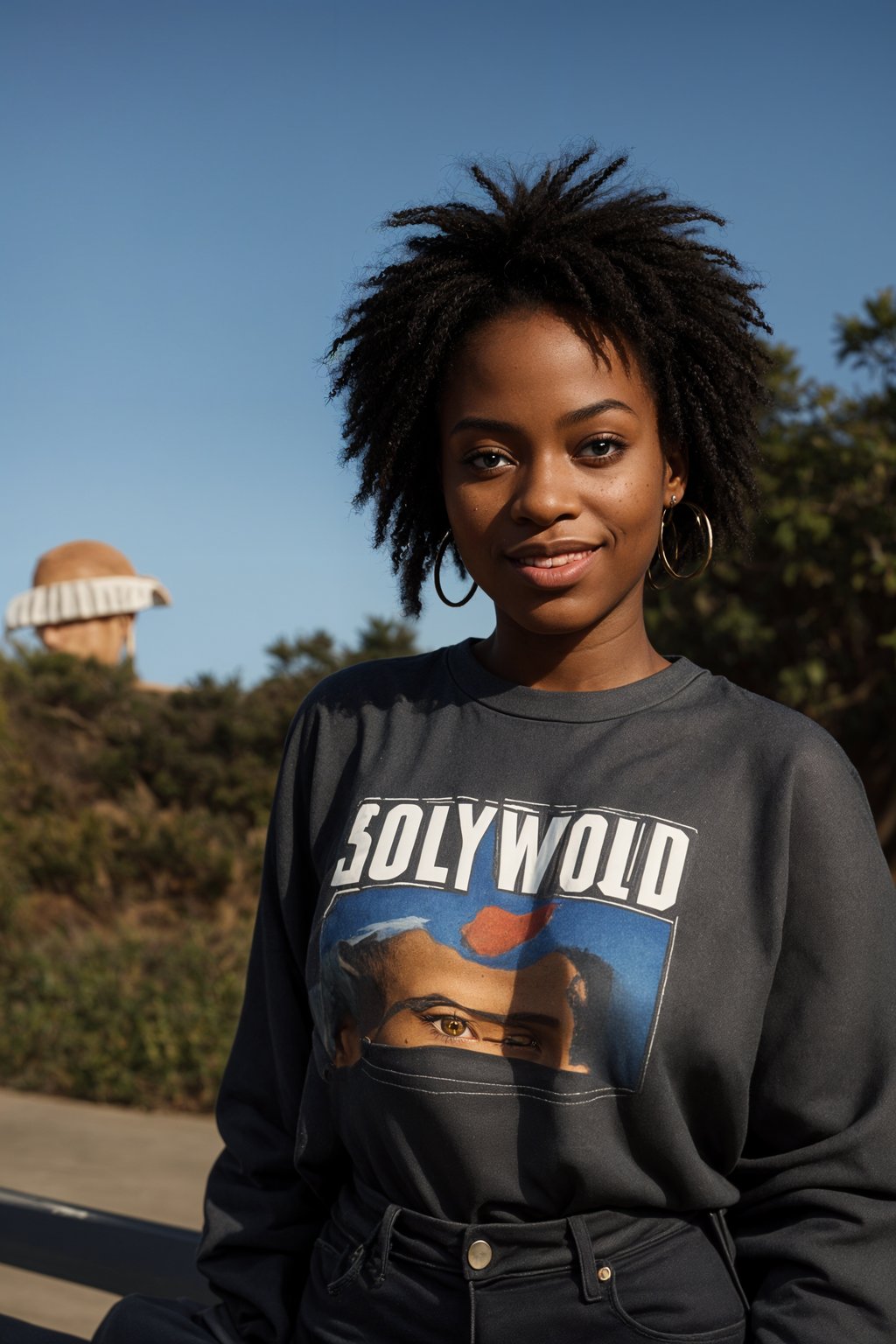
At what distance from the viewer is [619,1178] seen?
1.44 metres

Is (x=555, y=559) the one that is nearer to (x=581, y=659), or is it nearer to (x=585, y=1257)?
(x=581, y=659)

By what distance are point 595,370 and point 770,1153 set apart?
2.95 feet

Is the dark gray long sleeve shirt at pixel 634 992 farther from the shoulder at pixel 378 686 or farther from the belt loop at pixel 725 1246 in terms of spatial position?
the shoulder at pixel 378 686

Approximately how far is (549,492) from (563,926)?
485mm

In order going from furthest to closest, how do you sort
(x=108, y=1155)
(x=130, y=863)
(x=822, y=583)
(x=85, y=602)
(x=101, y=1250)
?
(x=85, y=602), (x=130, y=863), (x=822, y=583), (x=108, y=1155), (x=101, y=1250)

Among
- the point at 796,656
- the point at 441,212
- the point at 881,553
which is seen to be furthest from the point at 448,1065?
the point at 796,656

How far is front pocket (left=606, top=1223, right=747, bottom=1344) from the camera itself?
Answer: 1.45 m

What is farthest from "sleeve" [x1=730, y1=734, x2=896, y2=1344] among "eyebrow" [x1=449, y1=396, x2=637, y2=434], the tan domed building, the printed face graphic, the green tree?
the tan domed building

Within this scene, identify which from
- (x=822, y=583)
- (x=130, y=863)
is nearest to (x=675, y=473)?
(x=822, y=583)

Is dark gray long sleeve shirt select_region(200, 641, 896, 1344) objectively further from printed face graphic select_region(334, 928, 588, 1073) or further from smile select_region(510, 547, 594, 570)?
smile select_region(510, 547, 594, 570)

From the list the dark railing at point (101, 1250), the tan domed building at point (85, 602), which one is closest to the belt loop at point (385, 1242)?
the dark railing at point (101, 1250)

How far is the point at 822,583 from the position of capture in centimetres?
709

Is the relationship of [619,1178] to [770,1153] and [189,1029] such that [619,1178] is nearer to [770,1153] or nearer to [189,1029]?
[770,1153]

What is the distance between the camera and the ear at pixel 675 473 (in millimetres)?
1737
